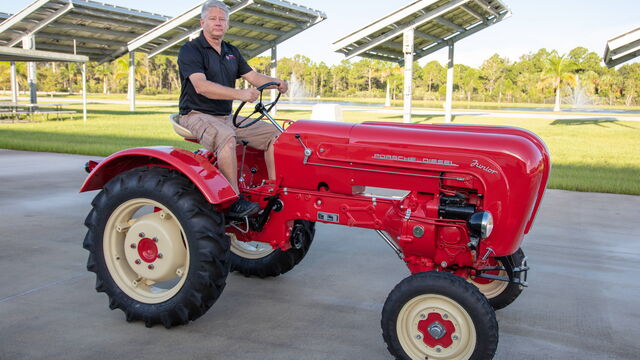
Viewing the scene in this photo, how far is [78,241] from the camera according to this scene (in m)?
5.04

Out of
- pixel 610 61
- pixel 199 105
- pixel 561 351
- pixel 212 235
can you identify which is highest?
pixel 610 61

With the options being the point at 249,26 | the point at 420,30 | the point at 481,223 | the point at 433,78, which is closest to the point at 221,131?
the point at 481,223

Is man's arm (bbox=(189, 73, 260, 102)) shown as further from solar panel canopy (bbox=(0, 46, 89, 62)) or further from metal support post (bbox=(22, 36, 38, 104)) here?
metal support post (bbox=(22, 36, 38, 104))

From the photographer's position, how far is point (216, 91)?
3346 mm

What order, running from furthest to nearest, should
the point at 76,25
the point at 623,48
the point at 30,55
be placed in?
1. the point at 76,25
2. the point at 623,48
3. the point at 30,55

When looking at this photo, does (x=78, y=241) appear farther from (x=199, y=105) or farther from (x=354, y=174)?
(x=354, y=174)

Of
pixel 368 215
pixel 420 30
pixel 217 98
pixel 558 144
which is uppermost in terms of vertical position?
pixel 420 30

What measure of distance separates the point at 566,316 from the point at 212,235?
7.40 feet

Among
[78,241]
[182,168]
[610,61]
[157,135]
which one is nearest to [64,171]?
[78,241]

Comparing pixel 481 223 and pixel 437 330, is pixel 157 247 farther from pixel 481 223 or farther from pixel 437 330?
pixel 481 223

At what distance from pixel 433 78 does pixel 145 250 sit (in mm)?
65063

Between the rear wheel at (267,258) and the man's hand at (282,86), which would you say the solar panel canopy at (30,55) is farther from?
the man's hand at (282,86)

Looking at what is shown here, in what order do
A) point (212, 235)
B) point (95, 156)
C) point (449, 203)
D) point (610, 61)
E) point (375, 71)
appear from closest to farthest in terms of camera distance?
point (449, 203) < point (212, 235) < point (95, 156) < point (610, 61) < point (375, 71)

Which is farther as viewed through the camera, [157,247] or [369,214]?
[157,247]
